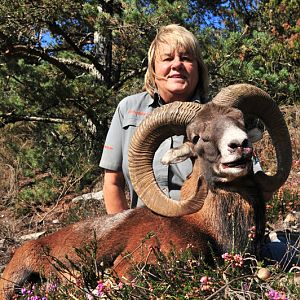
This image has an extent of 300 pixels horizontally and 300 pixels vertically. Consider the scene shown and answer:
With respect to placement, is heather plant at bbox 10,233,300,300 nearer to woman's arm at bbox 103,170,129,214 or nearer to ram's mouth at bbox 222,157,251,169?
ram's mouth at bbox 222,157,251,169

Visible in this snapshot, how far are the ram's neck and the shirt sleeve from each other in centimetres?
149

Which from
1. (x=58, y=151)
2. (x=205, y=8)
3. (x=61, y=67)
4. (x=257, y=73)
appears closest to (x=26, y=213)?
(x=58, y=151)

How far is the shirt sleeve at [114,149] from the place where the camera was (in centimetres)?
543

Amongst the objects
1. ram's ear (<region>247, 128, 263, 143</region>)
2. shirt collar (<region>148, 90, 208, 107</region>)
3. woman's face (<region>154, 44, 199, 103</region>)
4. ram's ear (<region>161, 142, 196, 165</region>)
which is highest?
woman's face (<region>154, 44, 199, 103</region>)

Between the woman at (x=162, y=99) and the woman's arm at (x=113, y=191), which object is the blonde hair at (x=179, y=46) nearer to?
the woman at (x=162, y=99)

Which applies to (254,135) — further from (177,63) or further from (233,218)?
(177,63)

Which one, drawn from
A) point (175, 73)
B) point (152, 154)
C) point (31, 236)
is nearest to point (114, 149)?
point (152, 154)

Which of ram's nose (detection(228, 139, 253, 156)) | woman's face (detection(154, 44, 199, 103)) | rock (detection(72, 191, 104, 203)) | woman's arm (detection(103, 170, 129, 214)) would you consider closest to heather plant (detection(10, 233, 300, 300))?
ram's nose (detection(228, 139, 253, 156))

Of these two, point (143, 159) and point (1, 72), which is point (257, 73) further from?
point (143, 159)

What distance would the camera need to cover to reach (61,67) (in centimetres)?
1251

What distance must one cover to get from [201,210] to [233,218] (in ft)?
1.14

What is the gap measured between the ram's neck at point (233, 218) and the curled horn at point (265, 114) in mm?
281

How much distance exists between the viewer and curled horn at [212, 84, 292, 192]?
452 cm

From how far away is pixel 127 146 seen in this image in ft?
17.8
